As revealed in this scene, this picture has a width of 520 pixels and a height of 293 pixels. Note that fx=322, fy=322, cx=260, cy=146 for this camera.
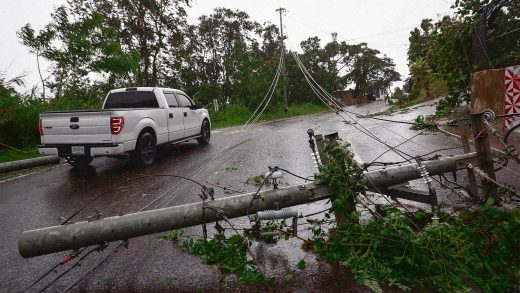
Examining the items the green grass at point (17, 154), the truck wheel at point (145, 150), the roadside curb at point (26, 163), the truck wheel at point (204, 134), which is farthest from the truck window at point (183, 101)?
the green grass at point (17, 154)

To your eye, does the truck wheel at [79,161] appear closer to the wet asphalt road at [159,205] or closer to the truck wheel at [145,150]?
the wet asphalt road at [159,205]

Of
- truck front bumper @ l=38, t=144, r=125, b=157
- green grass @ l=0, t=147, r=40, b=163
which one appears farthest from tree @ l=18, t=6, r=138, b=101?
truck front bumper @ l=38, t=144, r=125, b=157

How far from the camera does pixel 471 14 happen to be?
943cm

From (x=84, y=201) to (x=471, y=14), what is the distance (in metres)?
11.1

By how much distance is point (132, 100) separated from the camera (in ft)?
29.6

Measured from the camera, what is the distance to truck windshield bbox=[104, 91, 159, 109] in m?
8.93

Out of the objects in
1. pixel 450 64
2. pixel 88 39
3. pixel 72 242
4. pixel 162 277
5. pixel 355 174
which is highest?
pixel 88 39

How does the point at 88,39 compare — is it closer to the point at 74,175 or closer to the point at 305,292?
the point at 74,175

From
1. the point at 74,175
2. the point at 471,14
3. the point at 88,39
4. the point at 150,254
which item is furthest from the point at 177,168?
the point at 88,39

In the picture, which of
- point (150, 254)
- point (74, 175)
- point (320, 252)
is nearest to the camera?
point (320, 252)

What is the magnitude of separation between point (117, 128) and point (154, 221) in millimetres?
4803

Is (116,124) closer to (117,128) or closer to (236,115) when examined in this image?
(117,128)

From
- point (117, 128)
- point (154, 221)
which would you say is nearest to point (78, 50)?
point (117, 128)

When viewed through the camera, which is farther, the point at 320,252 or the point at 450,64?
the point at 450,64
